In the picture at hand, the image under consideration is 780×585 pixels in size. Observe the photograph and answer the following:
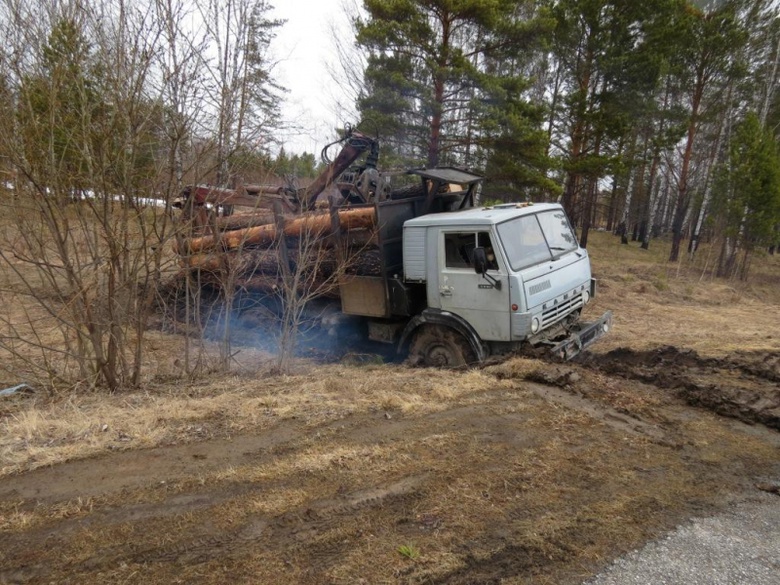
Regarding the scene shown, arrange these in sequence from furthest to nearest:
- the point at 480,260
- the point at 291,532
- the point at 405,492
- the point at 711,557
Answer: the point at 480,260 < the point at 405,492 < the point at 291,532 < the point at 711,557

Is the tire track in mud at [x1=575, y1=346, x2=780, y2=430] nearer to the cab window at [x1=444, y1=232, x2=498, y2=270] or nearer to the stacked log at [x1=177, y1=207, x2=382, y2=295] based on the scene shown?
the cab window at [x1=444, y1=232, x2=498, y2=270]

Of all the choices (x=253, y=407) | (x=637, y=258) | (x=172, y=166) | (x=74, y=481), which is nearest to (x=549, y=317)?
(x=253, y=407)

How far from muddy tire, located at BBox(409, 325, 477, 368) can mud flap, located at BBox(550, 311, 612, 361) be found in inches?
42.5

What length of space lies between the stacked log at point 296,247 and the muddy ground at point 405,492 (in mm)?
2981

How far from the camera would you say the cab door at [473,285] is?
19.8 feet

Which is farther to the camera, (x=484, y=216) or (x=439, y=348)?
(x=439, y=348)

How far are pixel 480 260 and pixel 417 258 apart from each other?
110 centimetres

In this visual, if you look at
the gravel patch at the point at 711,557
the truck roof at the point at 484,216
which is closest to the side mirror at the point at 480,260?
the truck roof at the point at 484,216

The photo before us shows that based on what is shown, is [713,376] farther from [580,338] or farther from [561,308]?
[561,308]

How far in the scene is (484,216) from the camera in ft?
20.3

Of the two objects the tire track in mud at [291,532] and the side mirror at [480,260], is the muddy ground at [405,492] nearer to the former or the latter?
the tire track in mud at [291,532]

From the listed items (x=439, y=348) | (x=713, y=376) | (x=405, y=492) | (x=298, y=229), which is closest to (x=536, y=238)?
(x=439, y=348)

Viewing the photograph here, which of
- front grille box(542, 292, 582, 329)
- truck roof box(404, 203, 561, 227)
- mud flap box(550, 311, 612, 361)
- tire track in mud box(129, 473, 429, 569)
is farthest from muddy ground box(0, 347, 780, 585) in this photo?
truck roof box(404, 203, 561, 227)

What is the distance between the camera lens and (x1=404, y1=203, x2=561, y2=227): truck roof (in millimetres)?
6125
